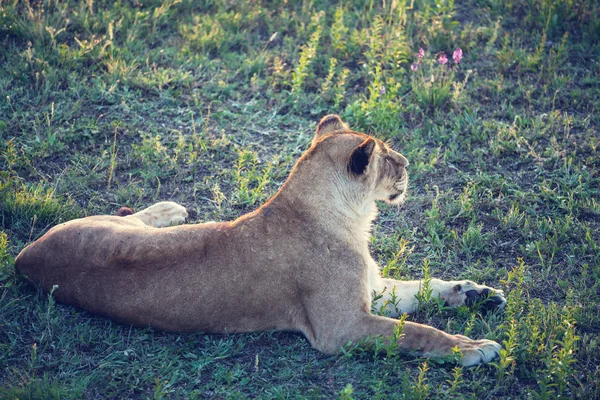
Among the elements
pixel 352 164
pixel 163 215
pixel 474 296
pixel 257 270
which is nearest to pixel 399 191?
pixel 352 164

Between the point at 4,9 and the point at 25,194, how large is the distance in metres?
3.21

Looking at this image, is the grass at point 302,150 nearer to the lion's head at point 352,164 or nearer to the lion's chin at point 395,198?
the lion's chin at point 395,198

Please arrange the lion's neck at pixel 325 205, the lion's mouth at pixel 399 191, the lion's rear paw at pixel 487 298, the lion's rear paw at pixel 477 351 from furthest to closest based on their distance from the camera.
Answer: the lion's mouth at pixel 399 191 < the lion's rear paw at pixel 487 298 < the lion's neck at pixel 325 205 < the lion's rear paw at pixel 477 351

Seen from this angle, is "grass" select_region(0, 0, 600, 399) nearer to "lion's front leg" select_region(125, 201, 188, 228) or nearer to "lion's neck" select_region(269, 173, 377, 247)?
"lion's front leg" select_region(125, 201, 188, 228)

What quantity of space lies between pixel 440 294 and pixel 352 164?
3.68 feet

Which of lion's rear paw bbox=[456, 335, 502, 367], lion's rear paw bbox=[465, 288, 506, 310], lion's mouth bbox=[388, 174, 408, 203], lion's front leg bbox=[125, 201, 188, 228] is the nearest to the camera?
lion's rear paw bbox=[456, 335, 502, 367]

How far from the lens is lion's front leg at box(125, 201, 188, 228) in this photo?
Result: 5500 mm

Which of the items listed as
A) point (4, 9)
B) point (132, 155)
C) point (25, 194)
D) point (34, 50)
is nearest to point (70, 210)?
point (25, 194)

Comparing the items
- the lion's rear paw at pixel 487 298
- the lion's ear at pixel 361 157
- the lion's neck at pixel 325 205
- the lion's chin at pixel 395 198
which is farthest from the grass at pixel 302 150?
the lion's ear at pixel 361 157

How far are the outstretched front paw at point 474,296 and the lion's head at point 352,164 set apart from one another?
0.87 metres

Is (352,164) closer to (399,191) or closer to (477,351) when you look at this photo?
(399,191)

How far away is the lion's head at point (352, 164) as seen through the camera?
4.65 metres

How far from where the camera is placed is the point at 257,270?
172 inches

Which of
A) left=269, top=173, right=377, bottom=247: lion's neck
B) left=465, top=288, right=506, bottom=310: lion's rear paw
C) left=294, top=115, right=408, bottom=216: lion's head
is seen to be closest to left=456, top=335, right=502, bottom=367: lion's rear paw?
left=465, top=288, right=506, bottom=310: lion's rear paw
